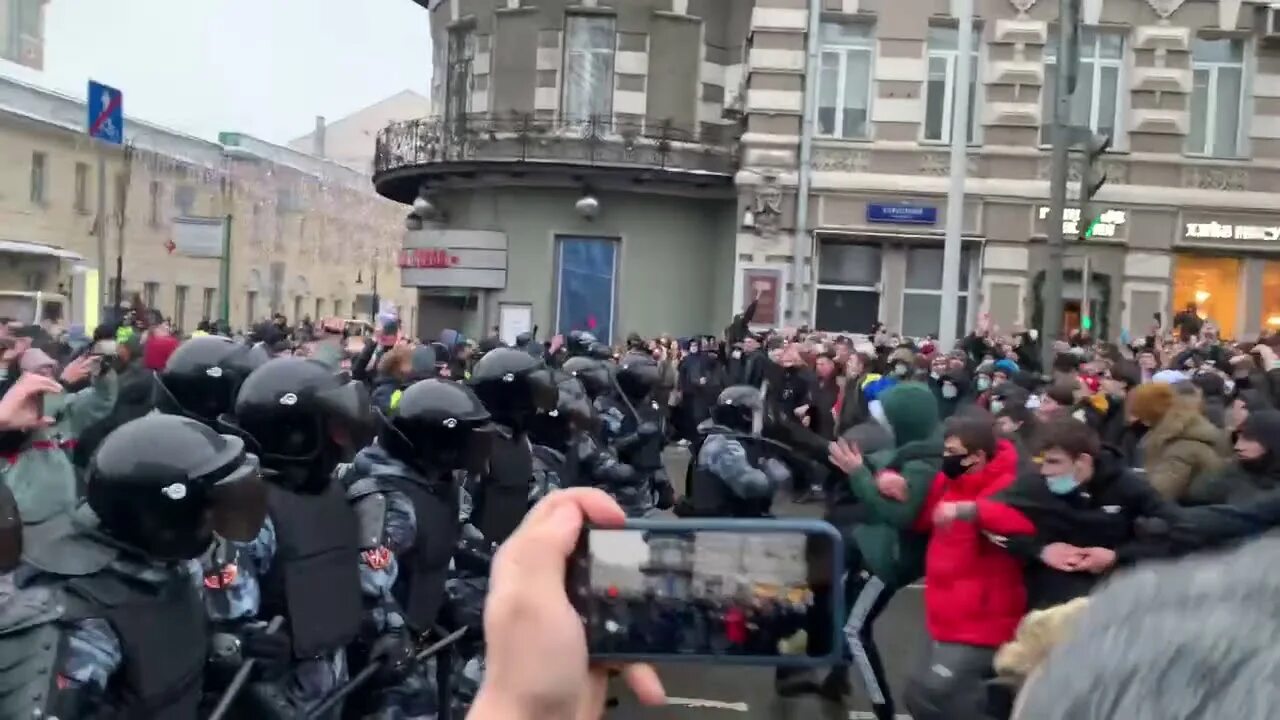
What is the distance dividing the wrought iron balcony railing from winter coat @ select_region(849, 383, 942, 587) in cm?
1714

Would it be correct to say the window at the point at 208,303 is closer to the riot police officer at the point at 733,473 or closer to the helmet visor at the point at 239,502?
the riot police officer at the point at 733,473

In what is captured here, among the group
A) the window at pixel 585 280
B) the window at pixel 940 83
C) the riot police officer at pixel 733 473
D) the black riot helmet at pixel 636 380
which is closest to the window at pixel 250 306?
the window at pixel 585 280

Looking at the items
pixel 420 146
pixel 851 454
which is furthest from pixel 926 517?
pixel 420 146

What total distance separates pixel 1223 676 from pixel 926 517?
17.9 feet

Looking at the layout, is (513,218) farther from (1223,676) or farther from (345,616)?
(1223,676)

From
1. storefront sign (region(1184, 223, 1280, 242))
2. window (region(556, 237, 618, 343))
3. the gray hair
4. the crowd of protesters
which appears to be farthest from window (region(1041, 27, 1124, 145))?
the gray hair

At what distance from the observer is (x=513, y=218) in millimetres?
24141

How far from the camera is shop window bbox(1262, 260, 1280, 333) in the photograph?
2198 cm

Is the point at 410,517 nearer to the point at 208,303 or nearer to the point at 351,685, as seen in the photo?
the point at 351,685

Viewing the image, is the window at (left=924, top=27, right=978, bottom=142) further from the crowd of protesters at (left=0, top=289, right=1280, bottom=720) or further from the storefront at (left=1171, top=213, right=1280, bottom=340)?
the crowd of protesters at (left=0, top=289, right=1280, bottom=720)

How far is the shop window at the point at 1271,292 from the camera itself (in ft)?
72.1

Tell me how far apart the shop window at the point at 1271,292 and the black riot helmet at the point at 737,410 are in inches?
675

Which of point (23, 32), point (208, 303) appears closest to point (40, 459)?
point (208, 303)

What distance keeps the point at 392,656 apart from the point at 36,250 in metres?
31.3
